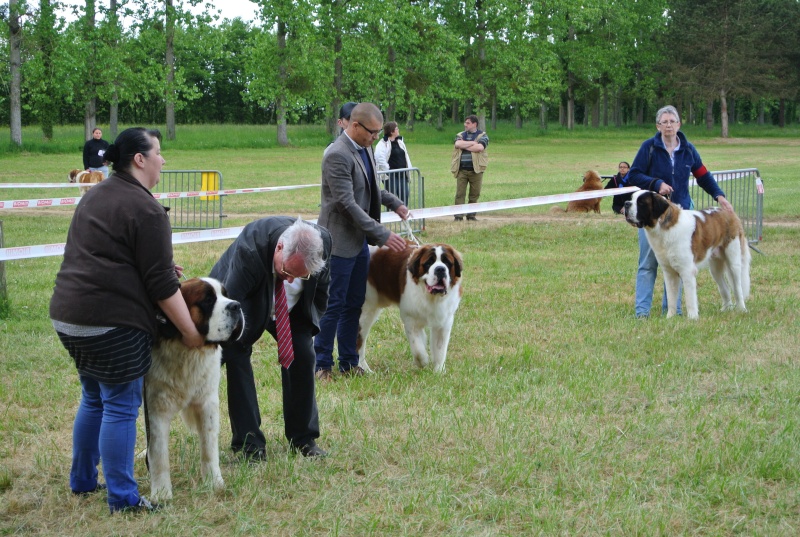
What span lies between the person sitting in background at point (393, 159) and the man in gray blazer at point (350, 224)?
7749 mm

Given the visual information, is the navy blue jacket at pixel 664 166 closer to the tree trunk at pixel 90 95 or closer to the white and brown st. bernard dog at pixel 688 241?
the white and brown st. bernard dog at pixel 688 241

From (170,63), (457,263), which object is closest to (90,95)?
(170,63)

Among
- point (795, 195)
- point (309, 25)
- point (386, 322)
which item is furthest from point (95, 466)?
point (309, 25)

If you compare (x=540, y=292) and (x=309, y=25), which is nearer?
(x=540, y=292)

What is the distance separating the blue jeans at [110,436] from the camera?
382cm

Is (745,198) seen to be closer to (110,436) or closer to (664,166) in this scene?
(664,166)

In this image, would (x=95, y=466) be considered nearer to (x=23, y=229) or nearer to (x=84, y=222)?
(x=84, y=222)

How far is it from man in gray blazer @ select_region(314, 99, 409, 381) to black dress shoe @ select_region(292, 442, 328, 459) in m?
1.59

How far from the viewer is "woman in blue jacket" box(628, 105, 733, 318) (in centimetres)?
848

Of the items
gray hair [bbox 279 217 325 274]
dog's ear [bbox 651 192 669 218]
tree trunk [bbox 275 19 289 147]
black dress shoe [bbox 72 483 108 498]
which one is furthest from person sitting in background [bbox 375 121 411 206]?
tree trunk [bbox 275 19 289 147]

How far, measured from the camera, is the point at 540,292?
10.1m

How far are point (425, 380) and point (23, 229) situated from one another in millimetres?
11137

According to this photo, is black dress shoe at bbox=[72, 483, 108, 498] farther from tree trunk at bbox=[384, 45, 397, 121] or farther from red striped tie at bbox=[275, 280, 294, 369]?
tree trunk at bbox=[384, 45, 397, 121]

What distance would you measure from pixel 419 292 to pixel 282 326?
2.13 m
